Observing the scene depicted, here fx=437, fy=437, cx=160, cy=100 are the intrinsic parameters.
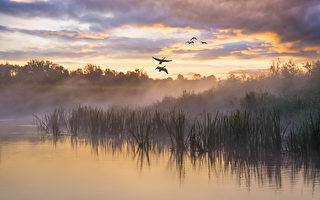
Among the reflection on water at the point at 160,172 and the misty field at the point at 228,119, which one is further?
the misty field at the point at 228,119

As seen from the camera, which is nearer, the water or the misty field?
the water

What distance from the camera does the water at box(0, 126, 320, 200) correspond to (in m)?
7.85

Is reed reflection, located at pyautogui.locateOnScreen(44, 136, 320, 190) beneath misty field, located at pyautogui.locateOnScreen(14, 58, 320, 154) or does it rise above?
beneath

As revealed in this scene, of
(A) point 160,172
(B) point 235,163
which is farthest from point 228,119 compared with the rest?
(A) point 160,172

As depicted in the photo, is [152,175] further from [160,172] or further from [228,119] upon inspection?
[228,119]

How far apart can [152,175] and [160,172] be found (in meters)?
0.35

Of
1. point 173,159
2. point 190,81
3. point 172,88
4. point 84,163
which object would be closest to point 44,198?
point 84,163

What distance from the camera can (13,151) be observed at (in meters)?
13.7

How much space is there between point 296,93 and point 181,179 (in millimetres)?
14358

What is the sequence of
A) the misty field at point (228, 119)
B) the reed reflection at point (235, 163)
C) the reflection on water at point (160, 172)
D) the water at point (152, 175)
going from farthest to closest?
the misty field at point (228, 119)
the reed reflection at point (235, 163)
the reflection on water at point (160, 172)
the water at point (152, 175)

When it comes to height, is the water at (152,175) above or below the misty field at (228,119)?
below

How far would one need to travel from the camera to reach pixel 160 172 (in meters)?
10.0

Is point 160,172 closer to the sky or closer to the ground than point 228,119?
closer to the ground

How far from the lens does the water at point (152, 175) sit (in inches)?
309
